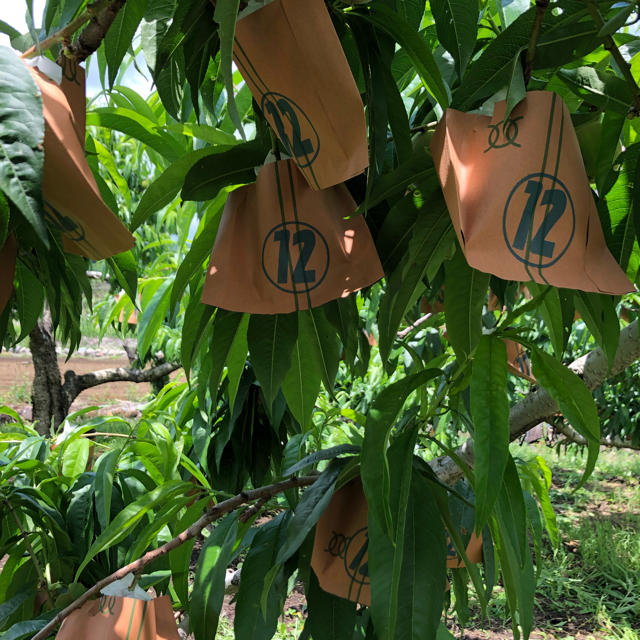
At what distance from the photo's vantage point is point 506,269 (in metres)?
0.31

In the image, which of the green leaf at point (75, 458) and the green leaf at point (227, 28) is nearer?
the green leaf at point (227, 28)

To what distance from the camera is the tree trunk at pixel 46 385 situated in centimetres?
261

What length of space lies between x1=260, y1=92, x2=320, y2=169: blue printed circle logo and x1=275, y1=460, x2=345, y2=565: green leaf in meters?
0.26

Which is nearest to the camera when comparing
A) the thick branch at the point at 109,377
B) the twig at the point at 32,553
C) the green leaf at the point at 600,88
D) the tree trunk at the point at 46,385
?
the green leaf at the point at 600,88

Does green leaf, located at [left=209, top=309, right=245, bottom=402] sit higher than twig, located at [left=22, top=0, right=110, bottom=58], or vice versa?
twig, located at [left=22, top=0, right=110, bottom=58]

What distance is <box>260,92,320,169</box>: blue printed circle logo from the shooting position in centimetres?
33

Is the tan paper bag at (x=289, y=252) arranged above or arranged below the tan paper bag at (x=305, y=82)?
below

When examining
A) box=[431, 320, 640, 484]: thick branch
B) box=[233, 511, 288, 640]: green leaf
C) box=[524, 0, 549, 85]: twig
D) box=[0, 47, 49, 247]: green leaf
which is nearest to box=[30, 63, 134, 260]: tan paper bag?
box=[0, 47, 49, 247]: green leaf

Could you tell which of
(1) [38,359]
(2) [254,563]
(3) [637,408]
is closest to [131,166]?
(1) [38,359]

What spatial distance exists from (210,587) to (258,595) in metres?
0.04

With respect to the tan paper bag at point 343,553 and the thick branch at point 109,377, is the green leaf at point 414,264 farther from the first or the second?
the thick branch at point 109,377

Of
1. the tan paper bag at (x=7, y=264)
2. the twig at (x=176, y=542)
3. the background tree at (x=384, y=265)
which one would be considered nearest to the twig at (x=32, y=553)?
the background tree at (x=384, y=265)

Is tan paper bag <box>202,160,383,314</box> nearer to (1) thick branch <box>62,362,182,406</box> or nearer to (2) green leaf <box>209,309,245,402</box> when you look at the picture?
(2) green leaf <box>209,309,245,402</box>

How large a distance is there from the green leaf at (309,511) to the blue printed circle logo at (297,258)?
0.59 ft
